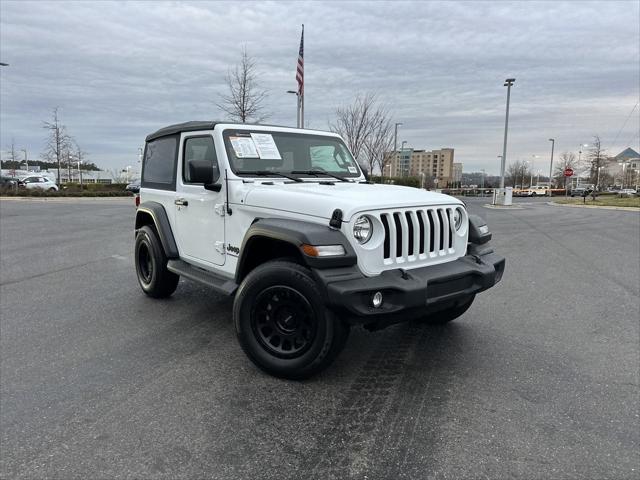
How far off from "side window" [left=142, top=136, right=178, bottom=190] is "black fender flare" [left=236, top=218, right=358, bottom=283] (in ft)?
6.46

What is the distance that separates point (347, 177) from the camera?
489 centimetres

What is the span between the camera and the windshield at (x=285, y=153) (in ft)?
13.8

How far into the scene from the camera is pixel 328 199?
10.6ft

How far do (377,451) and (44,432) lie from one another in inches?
77.7

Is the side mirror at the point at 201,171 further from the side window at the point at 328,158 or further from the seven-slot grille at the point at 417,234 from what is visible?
the seven-slot grille at the point at 417,234

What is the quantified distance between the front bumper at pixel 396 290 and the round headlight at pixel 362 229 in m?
0.22

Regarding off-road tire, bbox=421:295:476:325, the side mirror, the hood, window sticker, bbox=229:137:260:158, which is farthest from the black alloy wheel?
off-road tire, bbox=421:295:476:325

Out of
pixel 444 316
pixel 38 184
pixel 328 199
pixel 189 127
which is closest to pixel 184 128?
pixel 189 127

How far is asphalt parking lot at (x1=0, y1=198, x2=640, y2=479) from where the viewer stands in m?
2.46

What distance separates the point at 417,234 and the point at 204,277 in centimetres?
208

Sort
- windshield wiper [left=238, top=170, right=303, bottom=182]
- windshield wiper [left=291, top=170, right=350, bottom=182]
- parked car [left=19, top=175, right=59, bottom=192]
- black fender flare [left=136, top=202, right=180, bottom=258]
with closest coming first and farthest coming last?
windshield wiper [left=238, top=170, right=303, bottom=182] → windshield wiper [left=291, top=170, right=350, bottom=182] → black fender flare [left=136, top=202, right=180, bottom=258] → parked car [left=19, top=175, right=59, bottom=192]

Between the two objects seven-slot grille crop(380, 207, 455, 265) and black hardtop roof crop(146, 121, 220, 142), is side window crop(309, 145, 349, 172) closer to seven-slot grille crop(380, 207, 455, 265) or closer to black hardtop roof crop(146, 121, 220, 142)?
black hardtop roof crop(146, 121, 220, 142)

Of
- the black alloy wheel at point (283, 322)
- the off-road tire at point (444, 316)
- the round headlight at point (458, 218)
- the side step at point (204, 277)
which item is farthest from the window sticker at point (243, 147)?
the off-road tire at point (444, 316)

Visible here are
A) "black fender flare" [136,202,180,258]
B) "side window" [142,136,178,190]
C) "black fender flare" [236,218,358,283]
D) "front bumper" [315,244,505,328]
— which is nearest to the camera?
"front bumper" [315,244,505,328]
